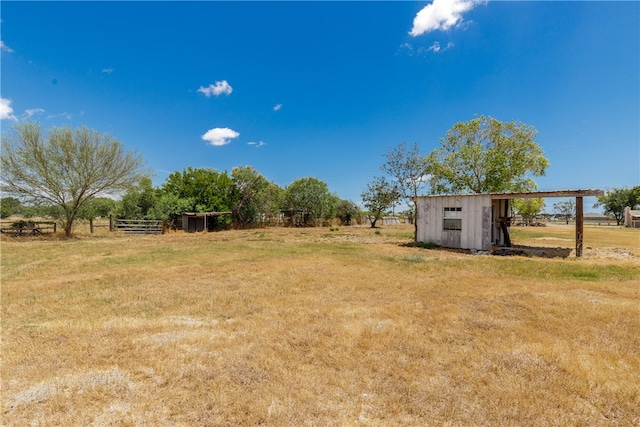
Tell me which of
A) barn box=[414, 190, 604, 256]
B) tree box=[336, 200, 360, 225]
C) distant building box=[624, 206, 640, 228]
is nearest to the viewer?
barn box=[414, 190, 604, 256]

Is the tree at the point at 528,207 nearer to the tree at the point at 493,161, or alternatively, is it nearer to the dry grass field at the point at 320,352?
the tree at the point at 493,161

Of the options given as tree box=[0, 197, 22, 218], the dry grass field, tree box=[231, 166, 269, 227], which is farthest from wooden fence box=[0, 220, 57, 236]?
the dry grass field

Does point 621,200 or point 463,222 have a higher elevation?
point 621,200

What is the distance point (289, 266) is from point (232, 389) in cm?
655

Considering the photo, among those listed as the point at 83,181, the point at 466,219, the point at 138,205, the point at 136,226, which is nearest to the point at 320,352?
the point at 466,219

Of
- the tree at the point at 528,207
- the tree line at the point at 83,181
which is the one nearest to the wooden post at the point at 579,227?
the tree line at the point at 83,181

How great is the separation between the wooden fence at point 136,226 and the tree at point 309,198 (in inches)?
633

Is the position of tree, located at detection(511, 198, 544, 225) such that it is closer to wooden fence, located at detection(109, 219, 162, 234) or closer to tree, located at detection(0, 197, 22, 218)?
wooden fence, located at detection(109, 219, 162, 234)

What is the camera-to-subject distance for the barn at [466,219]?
13305 mm

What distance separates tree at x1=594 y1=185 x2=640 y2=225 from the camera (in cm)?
4716

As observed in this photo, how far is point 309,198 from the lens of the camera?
125 feet

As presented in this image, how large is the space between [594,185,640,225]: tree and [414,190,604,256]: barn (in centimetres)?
4938

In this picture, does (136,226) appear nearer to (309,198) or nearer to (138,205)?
(138,205)

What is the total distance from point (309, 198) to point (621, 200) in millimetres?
52354
